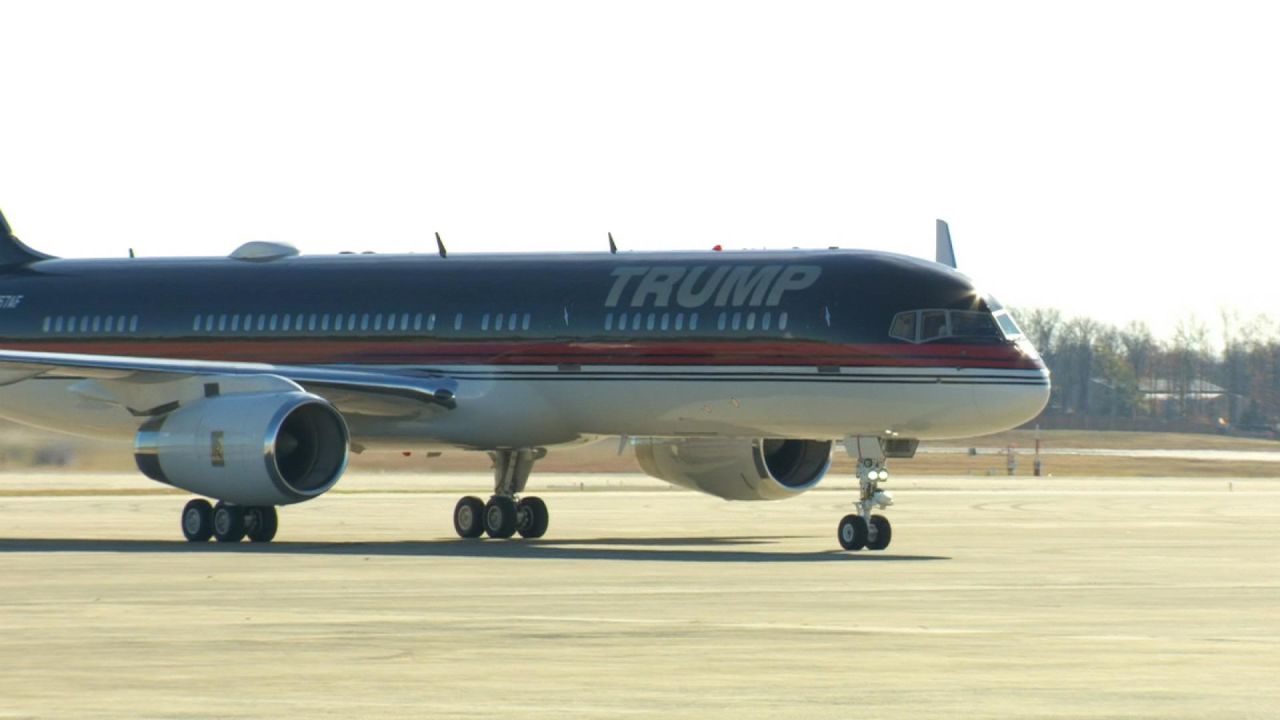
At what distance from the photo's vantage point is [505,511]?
36.0 m

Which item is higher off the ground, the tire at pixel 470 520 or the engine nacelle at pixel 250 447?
the engine nacelle at pixel 250 447

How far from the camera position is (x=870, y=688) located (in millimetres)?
14656

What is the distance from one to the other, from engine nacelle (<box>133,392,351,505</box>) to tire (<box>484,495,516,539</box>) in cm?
436

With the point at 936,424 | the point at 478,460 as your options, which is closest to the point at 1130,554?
the point at 936,424

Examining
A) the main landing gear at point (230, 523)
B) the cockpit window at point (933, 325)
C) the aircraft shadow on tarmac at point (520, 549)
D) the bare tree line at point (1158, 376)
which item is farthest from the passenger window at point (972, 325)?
the bare tree line at point (1158, 376)

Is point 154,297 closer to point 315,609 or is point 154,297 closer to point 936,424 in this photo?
point 936,424

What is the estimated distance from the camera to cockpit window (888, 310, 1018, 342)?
3112cm

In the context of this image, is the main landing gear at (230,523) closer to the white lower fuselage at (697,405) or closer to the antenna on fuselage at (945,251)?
the white lower fuselage at (697,405)

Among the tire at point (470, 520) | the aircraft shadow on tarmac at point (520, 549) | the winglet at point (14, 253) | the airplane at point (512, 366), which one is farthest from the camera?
the winglet at point (14, 253)

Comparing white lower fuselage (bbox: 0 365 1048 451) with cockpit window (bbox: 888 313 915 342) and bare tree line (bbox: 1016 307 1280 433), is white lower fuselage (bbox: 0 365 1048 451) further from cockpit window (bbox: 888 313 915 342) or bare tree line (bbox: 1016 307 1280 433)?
bare tree line (bbox: 1016 307 1280 433)

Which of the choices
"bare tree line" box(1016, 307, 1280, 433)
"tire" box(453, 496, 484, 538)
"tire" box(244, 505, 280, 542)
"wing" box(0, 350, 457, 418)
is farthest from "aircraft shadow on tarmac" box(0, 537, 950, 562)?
"bare tree line" box(1016, 307, 1280, 433)

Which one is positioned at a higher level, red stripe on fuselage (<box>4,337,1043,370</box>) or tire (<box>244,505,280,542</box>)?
red stripe on fuselage (<box>4,337,1043,370</box>)

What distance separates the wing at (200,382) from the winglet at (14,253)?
25.0 ft

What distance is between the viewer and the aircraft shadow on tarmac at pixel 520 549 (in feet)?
96.9
